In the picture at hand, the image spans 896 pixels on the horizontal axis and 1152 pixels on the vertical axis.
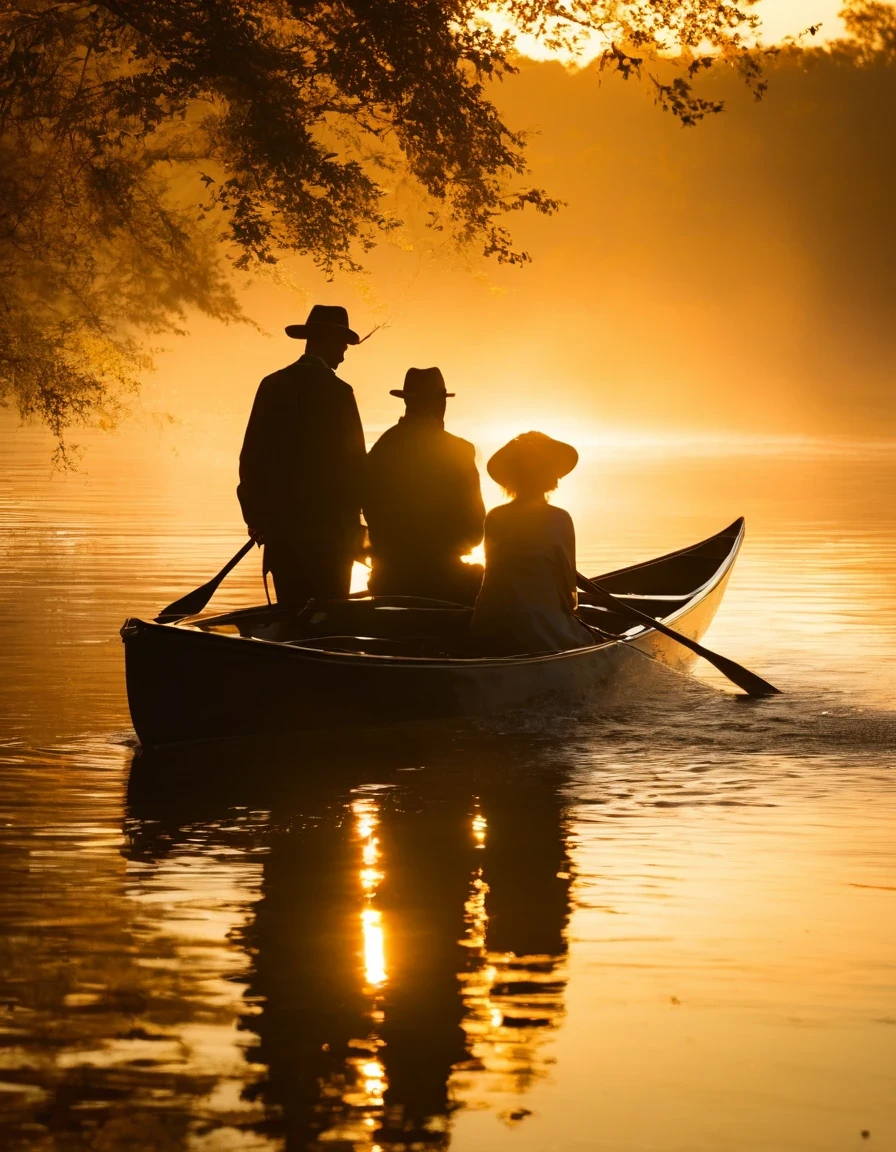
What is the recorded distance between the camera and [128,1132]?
4598mm

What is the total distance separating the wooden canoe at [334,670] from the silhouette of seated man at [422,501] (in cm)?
34

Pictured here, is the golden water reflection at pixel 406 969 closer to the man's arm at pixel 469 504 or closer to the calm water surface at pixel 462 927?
the calm water surface at pixel 462 927

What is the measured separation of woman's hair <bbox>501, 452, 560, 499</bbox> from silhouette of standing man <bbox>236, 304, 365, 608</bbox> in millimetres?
940

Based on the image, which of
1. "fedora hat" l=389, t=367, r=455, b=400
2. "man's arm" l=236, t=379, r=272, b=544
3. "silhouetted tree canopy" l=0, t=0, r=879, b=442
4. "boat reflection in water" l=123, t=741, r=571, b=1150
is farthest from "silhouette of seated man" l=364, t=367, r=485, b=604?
"silhouetted tree canopy" l=0, t=0, r=879, b=442

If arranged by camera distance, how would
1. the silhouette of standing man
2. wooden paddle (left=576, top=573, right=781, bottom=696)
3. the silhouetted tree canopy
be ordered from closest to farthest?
the silhouette of standing man, wooden paddle (left=576, top=573, right=781, bottom=696), the silhouetted tree canopy

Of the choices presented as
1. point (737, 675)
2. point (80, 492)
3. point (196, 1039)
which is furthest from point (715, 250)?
point (196, 1039)

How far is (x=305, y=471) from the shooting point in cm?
1073

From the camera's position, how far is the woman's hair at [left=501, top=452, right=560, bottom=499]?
10.2 m

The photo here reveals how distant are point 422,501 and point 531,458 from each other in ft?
3.87

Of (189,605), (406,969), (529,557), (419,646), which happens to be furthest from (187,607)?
(406,969)

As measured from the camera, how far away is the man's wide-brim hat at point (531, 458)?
10117 mm

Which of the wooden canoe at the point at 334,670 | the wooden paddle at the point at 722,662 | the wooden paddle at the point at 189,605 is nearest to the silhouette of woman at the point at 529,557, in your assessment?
the wooden canoe at the point at 334,670

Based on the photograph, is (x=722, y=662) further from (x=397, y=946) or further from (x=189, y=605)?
(x=397, y=946)

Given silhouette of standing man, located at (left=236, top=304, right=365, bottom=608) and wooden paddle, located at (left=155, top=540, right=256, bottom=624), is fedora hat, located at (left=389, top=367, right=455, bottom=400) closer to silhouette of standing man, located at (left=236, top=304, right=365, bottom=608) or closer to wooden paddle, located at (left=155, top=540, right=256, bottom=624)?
silhouette of standing man, located at (left=236, top=304, right=365, bottom=608)
